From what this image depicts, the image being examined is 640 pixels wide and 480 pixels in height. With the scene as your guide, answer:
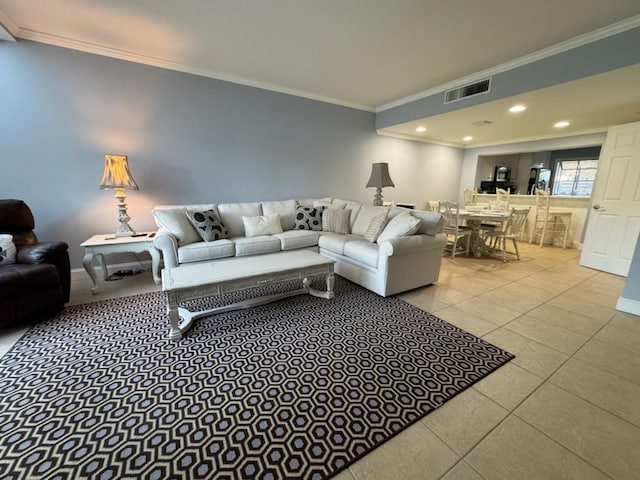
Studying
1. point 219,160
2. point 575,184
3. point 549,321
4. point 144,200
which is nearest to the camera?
point 549,321

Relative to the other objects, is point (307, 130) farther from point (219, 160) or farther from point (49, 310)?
point (49, 310)

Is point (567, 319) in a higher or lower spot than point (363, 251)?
lower

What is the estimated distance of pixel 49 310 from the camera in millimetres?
2172

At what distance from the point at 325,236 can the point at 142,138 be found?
267 cm

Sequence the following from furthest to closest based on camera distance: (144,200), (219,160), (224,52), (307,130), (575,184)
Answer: (575,184) < (307,130) < (219,160) < (144,200) < (224,52)

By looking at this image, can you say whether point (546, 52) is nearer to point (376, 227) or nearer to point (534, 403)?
point (376, 227)

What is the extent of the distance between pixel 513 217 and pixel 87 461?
5583 mm

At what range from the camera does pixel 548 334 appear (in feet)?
6.95

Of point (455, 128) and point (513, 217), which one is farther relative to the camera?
point (455, 128)

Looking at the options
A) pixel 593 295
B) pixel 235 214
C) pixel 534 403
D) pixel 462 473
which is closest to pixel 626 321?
pixel 593 295

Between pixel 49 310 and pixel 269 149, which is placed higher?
pixel 269 149

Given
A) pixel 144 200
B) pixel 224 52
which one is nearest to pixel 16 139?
pixel 144 200

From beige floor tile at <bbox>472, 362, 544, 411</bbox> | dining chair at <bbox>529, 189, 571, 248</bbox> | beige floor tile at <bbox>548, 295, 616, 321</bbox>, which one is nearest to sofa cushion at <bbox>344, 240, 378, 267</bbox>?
beige floor tile at <bbox>472, 362, 544, 411</bbox>

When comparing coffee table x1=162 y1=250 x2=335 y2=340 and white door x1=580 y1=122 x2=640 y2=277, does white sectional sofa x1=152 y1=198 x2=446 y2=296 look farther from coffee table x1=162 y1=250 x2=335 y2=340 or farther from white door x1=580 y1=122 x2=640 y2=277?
white door x1=580 y1=122 x2=640 y2=277
